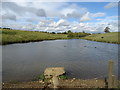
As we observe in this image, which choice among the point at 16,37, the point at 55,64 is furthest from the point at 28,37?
the point at 55,64

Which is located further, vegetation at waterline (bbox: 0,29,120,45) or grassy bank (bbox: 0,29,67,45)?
vegetation at waterline (bbox: 0,29,120,45)

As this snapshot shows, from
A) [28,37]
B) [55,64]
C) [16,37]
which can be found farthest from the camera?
[28,37]

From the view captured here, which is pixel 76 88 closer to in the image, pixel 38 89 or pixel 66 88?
pixel 66 88

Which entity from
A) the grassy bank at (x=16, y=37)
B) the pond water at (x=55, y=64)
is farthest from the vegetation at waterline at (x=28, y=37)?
the pond water at (x=55, y=64)

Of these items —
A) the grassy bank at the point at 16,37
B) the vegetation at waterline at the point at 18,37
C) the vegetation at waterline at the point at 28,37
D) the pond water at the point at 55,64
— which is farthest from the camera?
the vegetation at waterline at the point at 28,37

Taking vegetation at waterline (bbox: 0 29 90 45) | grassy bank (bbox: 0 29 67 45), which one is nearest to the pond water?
grassy bank (bbox: 0 29 67 45)

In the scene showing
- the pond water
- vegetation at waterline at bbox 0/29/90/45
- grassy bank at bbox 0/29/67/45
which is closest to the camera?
the pond water

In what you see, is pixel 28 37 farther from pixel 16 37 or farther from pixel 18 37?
pixel 16 37

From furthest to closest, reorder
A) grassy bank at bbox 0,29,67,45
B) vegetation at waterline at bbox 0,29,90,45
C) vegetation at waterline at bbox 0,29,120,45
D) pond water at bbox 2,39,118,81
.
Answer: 1. vegetation at waterline at bbox 0,29,120,45
2. vegetation at waterline at bbox 0,29,90,45
3. grassy bank at bbox 0,29,67,45
4. pond water at bbox 2,39,118,81

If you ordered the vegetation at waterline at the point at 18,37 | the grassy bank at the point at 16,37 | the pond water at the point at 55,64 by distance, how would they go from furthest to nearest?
1. the vegetation at waterline at the point at 18,37
2. the grassy bank at the point at 16,37
3. the pond water at the point at 55,64

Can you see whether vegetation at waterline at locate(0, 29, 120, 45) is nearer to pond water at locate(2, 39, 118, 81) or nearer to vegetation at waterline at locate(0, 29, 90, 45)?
vegetation at waterline at locate(0, 29, 90, 45)

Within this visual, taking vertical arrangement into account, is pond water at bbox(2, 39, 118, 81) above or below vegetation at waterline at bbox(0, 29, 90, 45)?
below

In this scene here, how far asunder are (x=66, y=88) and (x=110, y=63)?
2647 millimetres

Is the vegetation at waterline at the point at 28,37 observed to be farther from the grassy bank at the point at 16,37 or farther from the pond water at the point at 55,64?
the pond water at the point at 55,64
